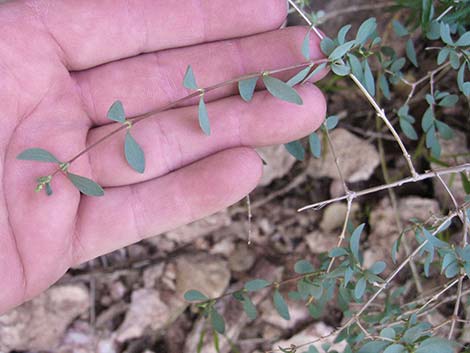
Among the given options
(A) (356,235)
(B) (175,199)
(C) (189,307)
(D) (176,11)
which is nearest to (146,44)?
(D) (176,11)

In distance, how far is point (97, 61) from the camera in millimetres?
2027

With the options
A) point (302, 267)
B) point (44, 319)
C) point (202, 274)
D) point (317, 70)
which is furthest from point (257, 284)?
point (44, 319)

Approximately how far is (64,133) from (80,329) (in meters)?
0.97

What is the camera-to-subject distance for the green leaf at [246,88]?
1735 millimetres

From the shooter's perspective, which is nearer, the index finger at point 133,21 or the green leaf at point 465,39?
the green leaf at point 465,39

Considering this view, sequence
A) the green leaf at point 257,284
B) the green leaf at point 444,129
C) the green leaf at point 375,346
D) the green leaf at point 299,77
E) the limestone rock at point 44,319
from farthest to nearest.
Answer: the limestone rock at point 44,319 → the green leaf at point 444,129 → the green leaf at point 257,284 → the green leaf at point 299,77 → the green leaf at point 375,346

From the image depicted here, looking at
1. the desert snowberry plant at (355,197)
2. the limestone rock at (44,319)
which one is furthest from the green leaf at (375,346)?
the limestone rock at (44,319)

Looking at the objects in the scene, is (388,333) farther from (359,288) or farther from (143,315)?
(143,315)

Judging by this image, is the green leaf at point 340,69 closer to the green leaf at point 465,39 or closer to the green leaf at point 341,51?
the green leaf at point 341,51

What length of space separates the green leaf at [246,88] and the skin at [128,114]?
0.11m

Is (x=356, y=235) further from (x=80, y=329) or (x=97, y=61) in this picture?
(x=80, y=329)

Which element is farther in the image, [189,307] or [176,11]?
[189,307]

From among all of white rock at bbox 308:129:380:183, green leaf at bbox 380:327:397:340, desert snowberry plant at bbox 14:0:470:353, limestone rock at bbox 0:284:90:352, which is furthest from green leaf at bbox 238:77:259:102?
limestone rock at bbox 0:284:90:352

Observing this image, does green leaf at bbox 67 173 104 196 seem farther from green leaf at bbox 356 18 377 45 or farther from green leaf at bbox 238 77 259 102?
green leaf at bbox 356 18 377 45
